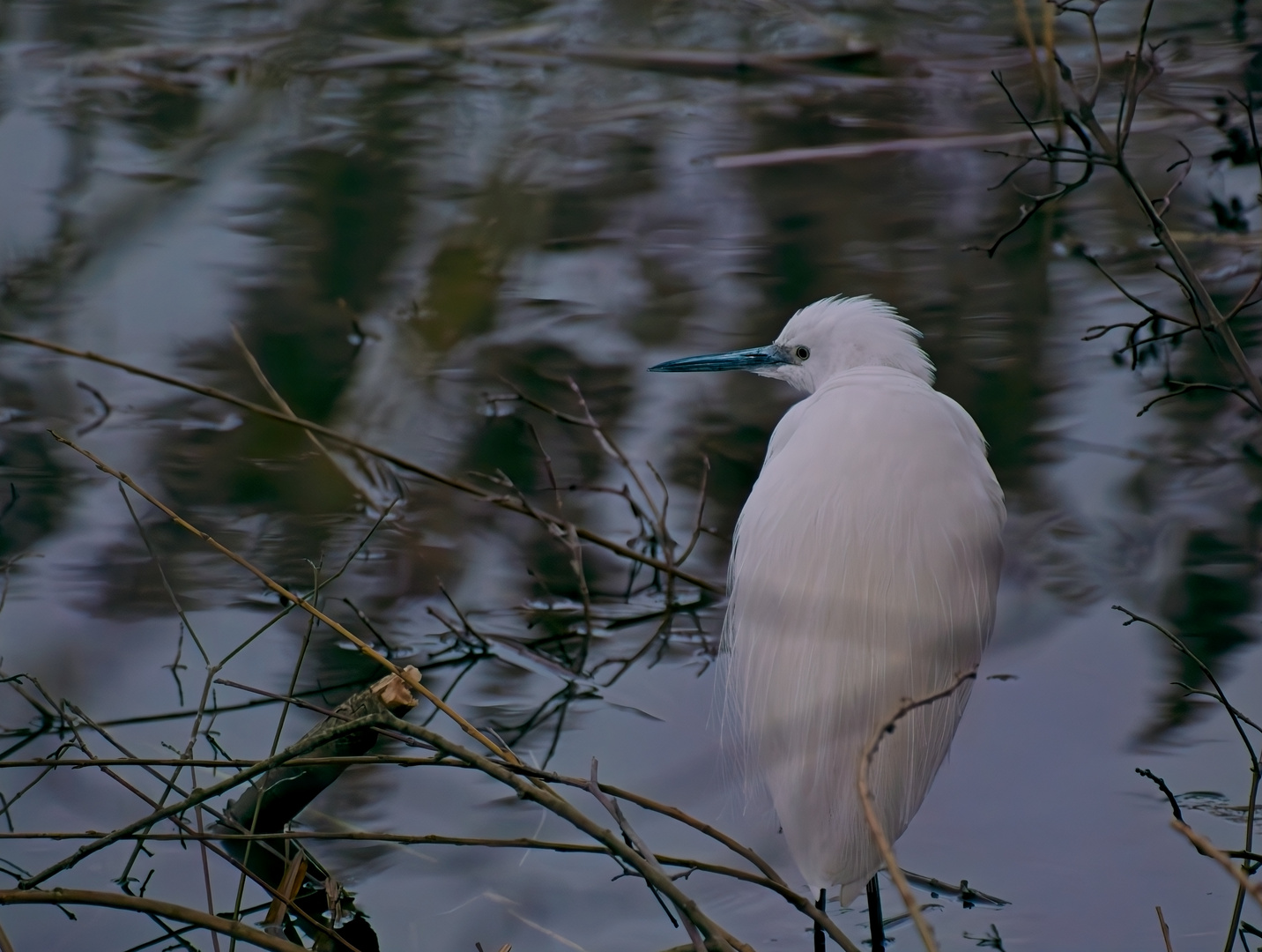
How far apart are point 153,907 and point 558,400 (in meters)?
2.14

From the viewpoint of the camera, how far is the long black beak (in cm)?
205

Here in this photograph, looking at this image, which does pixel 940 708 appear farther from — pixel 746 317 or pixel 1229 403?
pixel 746 317

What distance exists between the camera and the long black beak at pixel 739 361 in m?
2.05

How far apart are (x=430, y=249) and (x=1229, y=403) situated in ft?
7.40

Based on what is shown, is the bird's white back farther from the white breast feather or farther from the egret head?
the egret head

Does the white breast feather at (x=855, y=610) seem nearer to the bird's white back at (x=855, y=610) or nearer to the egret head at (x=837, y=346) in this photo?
the bird's white back at (x=855, y=610)

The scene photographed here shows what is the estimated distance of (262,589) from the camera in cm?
244

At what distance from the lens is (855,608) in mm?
1517

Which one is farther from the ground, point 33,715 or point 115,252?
point 115,252

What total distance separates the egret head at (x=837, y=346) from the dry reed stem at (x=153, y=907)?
111cm

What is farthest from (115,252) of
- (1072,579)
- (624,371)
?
(1072,579)

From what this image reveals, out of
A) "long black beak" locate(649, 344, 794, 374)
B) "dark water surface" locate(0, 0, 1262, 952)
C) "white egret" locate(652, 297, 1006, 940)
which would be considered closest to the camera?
"white egret" locate(652, 297, 1006, 940)

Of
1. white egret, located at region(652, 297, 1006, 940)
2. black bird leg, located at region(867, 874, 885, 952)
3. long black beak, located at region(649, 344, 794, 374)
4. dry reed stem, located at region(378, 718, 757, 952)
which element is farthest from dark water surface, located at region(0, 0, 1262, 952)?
dry reed stem, located at region(378, 718, 757, 952)

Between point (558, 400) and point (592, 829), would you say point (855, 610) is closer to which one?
point (592, 829)
